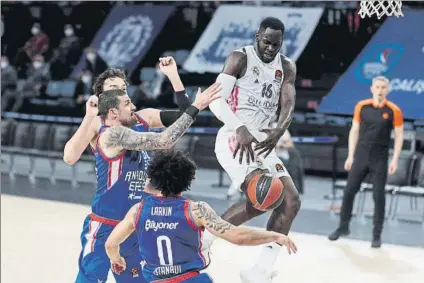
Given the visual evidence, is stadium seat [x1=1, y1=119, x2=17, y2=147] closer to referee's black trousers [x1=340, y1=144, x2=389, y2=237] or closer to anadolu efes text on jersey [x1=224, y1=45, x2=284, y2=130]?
referee's black trousers [x1=340, y1=144, x2=389, y2=237]

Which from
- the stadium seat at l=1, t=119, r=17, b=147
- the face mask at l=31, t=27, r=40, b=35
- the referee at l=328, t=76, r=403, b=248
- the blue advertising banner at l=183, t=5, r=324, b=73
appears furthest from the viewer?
the face mask at l=31, t=27, r=40, b=35

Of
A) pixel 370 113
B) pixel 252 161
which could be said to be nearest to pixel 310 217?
pixel 370 113

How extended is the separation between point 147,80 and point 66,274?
8.53 m

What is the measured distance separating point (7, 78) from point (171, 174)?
13.1 meters

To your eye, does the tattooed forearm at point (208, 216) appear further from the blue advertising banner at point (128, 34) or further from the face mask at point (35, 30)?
the face mask at point (35, 30)

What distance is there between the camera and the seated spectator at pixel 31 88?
54.6ft

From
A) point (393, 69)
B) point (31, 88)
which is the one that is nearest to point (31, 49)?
point (31, 88)

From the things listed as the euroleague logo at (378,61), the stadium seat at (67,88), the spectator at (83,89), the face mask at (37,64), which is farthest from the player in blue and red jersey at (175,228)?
the face mask at (37,64)

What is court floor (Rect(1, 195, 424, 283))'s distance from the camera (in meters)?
7.65

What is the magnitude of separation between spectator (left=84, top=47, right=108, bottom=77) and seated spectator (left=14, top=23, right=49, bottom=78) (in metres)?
1.93

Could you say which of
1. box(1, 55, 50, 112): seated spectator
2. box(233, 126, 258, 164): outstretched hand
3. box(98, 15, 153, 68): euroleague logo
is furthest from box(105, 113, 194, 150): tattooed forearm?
box(1, 55, 50, 112): seated spectator

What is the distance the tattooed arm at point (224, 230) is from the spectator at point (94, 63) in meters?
11.9

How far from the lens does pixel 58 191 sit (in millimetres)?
12797

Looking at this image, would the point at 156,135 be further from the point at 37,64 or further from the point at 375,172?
the point at 37,64
